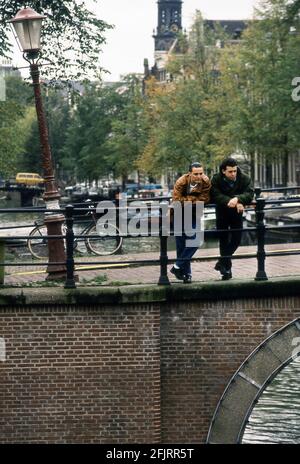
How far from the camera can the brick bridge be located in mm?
11750

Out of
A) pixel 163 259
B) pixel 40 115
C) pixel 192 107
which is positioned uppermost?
pixel 192 107

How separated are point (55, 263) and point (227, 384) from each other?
2.14 m

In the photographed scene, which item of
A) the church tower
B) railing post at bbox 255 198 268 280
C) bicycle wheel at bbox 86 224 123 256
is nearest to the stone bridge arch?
railing post at bbox 255 198 268 280

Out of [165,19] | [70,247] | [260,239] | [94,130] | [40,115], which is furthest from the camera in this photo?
[165,19]

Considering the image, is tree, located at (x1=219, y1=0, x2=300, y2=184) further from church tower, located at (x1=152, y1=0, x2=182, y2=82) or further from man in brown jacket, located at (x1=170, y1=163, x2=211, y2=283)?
church tower, located at (x1=152, y1=0, x2=182, y2=82)

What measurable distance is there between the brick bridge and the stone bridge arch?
10 mm

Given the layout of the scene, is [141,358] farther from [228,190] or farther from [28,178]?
[28,178]

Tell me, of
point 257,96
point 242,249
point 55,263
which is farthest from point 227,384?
point 257,96

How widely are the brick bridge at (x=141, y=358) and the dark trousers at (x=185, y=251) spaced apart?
1.13ft

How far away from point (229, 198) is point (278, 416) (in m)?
7.92

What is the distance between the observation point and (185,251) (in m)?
12.4

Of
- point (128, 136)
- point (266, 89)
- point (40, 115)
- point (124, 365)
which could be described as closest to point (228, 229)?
point (124, 365)
